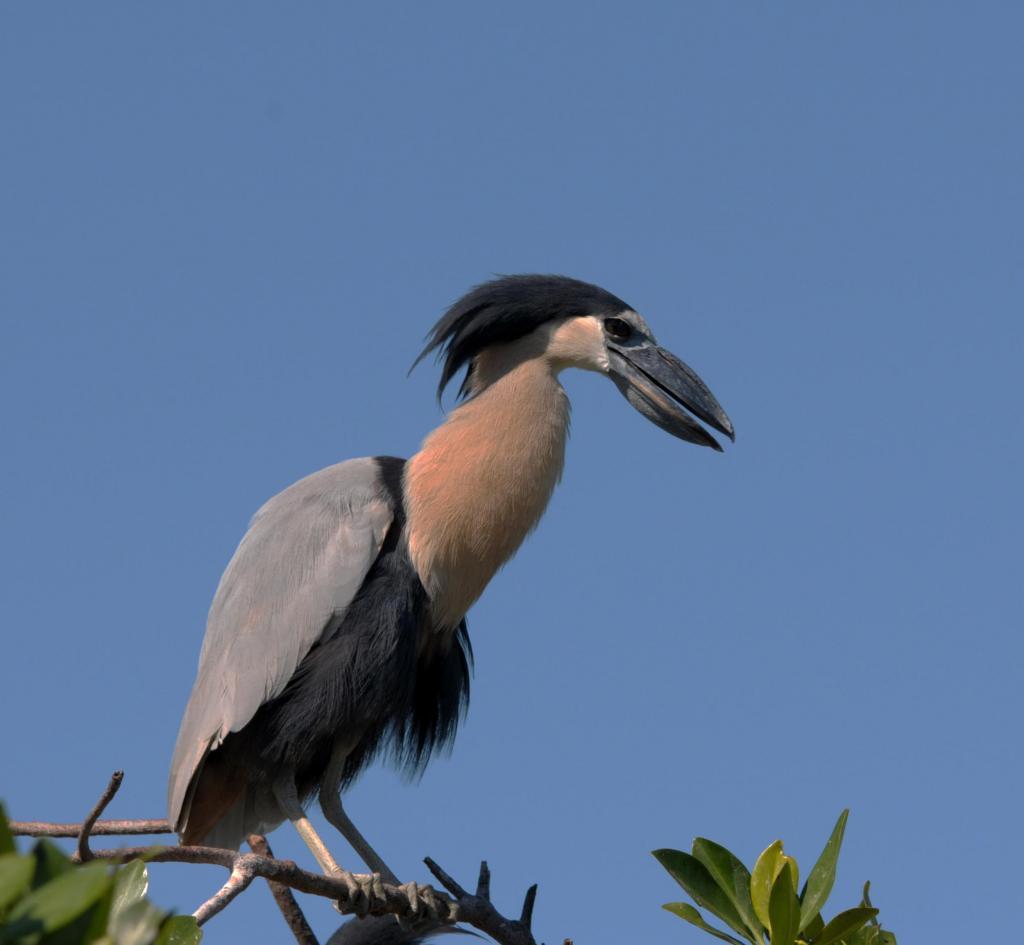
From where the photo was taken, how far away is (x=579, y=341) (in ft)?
18.3

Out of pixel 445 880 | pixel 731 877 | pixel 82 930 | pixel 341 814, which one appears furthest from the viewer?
pixel 341 814

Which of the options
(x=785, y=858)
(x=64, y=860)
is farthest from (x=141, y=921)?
(x=785, y=858)

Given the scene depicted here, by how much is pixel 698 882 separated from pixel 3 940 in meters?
2.24

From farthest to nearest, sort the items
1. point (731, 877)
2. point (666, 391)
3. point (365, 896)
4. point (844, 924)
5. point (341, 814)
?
point (666, 391)
point (341, 814)
point (365, 896)
point (731, 877)
point (844, 924)

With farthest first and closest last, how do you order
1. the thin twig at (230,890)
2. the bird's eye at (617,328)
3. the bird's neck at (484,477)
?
the bird's eye at (617,328), the bird's neck at (484,477), the thin twig at (230,890)

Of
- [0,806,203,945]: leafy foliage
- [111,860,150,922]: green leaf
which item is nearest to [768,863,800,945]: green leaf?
[111,860,150,922]: green leaf

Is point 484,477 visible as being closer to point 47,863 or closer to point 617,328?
point 617,328

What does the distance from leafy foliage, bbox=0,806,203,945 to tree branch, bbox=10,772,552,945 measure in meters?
1.28

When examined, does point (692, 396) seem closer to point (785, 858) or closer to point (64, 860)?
point (785, 858)

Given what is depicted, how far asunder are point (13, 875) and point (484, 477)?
162 inches

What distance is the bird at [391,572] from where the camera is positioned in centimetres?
483

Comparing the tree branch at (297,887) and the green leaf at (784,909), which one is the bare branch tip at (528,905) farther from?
the green leaf at (784,909)

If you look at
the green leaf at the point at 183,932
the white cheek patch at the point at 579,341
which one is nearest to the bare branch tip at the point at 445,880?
the green leaf at the point at 183,932

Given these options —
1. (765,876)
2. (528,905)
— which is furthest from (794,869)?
(528,905)
